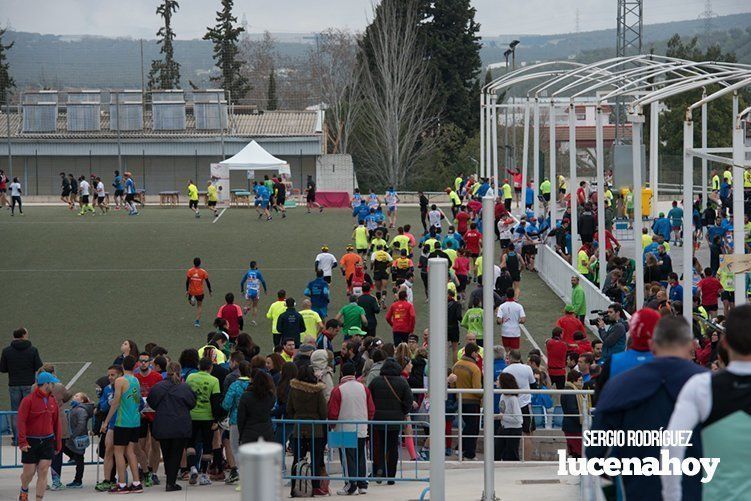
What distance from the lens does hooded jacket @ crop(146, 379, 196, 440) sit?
12328 millimetres

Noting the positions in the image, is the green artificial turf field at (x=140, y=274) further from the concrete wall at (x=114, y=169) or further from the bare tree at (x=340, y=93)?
the bare tree at (x=340, y=93)

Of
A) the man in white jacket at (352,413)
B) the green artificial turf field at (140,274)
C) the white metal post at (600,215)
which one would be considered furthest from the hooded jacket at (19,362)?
the white metal post at (600,215)

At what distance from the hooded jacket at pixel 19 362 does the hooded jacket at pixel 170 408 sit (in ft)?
11.0

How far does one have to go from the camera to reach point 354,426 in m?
12.3

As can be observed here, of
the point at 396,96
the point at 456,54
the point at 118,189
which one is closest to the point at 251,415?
the point at 118,189

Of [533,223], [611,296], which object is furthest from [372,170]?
[611,296]

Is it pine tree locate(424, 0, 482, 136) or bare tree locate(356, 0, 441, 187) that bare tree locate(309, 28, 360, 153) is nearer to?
bare tree locate(356, 0, 441, 187)

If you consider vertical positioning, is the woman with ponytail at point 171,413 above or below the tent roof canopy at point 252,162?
below

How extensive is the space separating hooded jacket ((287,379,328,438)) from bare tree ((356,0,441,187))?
53009 millimetres

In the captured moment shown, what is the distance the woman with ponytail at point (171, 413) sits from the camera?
12.3 meters

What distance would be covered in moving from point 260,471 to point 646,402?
6.55 ft

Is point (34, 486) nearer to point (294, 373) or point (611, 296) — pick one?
point (294, 373)

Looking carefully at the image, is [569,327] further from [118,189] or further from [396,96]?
[396,96]

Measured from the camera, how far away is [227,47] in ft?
302
